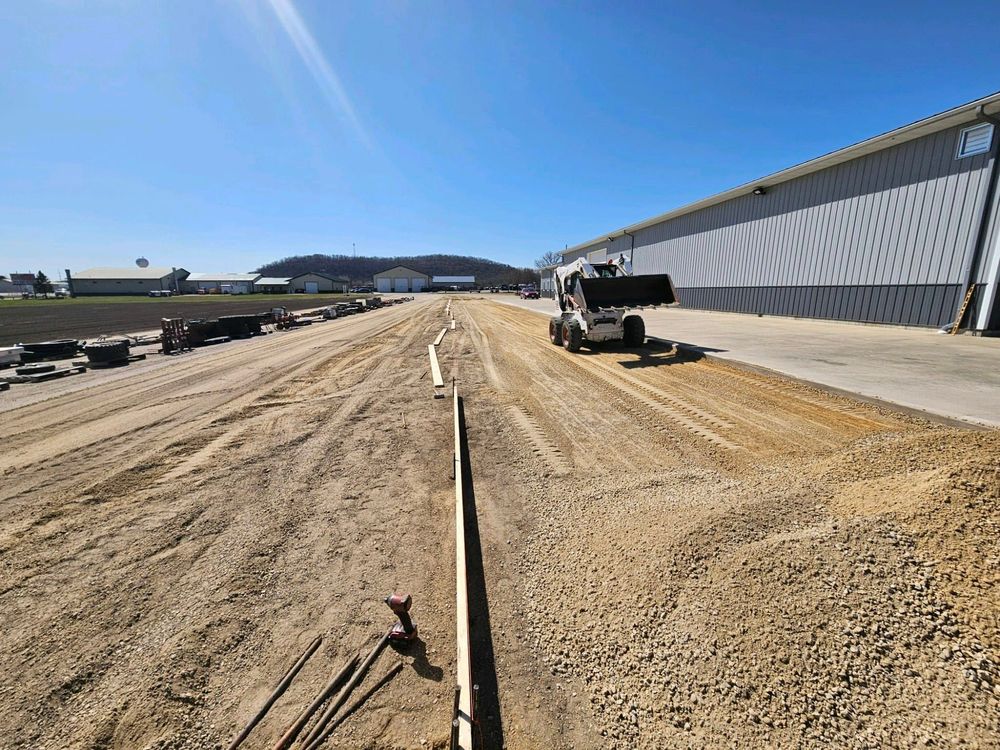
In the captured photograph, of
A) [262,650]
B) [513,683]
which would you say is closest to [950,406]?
[513,683]

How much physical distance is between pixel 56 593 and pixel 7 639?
14.2 inches

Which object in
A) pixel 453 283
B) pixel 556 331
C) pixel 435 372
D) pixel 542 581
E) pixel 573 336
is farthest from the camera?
pixel 453 283

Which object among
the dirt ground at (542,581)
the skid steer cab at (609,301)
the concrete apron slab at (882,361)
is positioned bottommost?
the dirt ground at (542,581)

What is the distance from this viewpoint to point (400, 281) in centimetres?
11375

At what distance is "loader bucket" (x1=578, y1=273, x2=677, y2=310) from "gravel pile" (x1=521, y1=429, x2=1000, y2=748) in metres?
7.96

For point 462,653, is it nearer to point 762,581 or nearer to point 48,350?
point 762,581

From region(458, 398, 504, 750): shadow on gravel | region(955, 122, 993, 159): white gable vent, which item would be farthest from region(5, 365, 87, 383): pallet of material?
region(955, 122, 993, 159): white gable vent

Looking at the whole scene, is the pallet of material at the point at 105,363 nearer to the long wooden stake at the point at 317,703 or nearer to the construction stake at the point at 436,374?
the construction stake at the point at 436,374

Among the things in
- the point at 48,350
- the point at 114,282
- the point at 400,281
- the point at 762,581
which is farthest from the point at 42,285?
the point at 762,581

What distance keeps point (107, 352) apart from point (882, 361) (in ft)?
62.0

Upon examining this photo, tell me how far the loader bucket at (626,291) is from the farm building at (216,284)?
371 feet

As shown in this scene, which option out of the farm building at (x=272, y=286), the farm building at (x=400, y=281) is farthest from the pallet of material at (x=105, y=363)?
the farm building at (x=400, y=281)

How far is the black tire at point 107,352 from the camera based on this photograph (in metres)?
11.1

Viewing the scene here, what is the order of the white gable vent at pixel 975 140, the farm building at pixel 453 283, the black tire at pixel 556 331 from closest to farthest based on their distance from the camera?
the white gable vent at pixel 975 140, the black tire at pixel 556 331, the farm building at pixel 453 283
